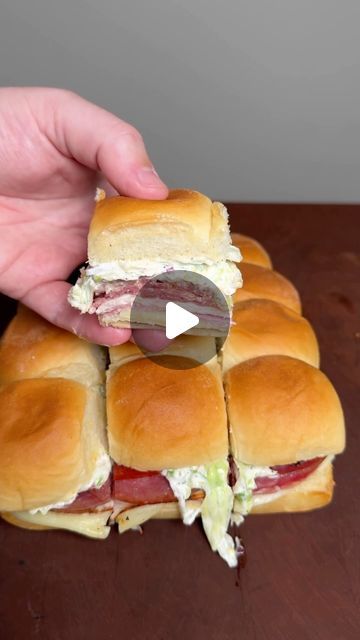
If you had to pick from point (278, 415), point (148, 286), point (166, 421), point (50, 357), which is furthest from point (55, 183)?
point (278, 415)

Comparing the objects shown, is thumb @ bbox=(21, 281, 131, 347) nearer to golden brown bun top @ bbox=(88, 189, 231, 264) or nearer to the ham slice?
the ham slice

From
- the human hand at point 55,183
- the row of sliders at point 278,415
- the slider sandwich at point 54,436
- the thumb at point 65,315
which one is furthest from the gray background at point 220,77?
the slider sandwich at point 54,436

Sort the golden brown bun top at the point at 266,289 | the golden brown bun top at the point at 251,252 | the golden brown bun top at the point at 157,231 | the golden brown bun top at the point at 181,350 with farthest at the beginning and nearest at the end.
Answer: the golden brown bun top at the point at 251,252 < the golden brown bun top at the point at 266,289 < the golden brown bun top at the point at 181,350 < the golden brown bun top at the point at 157,231

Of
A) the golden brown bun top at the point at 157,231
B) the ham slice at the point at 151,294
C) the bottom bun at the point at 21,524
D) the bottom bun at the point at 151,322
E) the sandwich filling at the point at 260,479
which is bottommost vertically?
the bottom bun at the point at 21,524

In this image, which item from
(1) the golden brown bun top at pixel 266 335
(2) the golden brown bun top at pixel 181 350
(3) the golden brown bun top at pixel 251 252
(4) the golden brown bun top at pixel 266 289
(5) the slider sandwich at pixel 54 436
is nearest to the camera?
(5) the slider sandwich at pixel 54 436

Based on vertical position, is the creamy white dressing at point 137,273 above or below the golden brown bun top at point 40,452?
above

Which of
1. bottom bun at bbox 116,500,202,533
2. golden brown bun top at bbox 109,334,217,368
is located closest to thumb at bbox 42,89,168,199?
golden brown bun top at bbox 109,334,217,368

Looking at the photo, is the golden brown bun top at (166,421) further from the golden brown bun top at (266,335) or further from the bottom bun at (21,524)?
the bottom bun at (21,524)

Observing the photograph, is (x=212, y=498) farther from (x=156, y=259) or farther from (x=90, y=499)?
(x=156, y=259)
